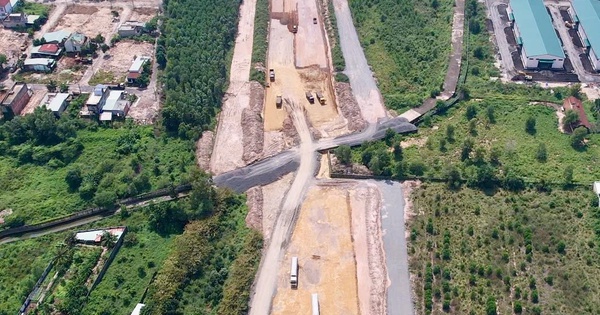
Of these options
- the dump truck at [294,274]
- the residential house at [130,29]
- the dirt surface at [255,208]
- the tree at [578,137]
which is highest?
the residential house at [130,29]

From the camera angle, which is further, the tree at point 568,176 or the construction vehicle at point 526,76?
the construction vehicle at point 526,76

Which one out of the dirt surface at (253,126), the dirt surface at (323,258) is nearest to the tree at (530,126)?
the dirt surface at (323,258)

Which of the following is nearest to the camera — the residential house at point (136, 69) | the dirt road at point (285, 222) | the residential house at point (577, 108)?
the dirt road at point (285, 222)

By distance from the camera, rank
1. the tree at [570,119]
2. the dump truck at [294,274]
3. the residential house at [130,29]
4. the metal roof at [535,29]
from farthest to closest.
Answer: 1. the residential house at [130,29]
2. the metal roof at [535,29]
3. the tree at [570,119]
4. the dump truck at [294,274]

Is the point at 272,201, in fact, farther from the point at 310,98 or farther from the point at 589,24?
the point at 589,24

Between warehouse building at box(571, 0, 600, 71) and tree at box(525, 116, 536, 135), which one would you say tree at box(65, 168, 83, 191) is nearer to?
tree at box(525, 116, 536, 135)

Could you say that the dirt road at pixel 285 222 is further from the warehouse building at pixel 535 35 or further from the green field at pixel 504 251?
the warehouse building at pixel 535 35

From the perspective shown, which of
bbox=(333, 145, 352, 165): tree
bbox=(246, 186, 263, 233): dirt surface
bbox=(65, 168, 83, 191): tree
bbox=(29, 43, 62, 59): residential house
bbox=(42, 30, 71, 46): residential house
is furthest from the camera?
bbox=(42, 30, 71, 46): residential house

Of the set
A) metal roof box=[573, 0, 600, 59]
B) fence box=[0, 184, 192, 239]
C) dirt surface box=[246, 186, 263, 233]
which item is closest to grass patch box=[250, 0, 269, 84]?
dirt surface box=[246, 186, 263, 233]

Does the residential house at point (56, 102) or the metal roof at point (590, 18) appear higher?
the metal roof at point (590, 18)
